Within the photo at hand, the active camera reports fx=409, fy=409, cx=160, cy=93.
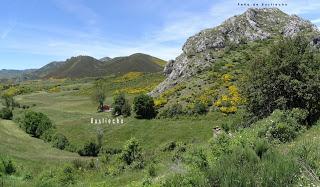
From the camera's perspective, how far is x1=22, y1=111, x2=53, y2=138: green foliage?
86.9m

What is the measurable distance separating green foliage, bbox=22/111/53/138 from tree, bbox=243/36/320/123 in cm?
6467

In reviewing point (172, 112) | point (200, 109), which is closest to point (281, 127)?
point (200, 109)

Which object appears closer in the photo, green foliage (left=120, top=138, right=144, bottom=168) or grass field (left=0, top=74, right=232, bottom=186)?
green foliage (left=120, top=138, right=144, bottom=168)

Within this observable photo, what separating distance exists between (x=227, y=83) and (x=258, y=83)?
5139cm

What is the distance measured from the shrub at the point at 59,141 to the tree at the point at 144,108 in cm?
1522

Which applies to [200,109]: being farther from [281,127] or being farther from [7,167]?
[7,167]

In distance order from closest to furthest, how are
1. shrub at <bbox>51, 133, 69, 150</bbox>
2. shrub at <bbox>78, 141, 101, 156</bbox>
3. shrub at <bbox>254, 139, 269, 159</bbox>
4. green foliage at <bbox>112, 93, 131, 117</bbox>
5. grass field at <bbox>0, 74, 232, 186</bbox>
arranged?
1. shrub at <bbox>254, 139, 269, 159</bbox>
2. grass field at <bbox>0, 74, 232, 186</bbox>
3. shrub at <bbox>78, 141, 101, 156</bbox>
4. shrub at <bbox>51, 133, 69, 150</bbox>
5. green foliage at <bbox>112, 93, 131, 117</bbox>

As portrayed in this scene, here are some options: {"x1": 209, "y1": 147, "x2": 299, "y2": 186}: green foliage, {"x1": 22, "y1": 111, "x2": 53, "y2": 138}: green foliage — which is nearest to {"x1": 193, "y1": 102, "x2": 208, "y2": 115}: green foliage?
{"x1": 22, "y1": 111, "x2": 53, "y2": 138}: green foliage

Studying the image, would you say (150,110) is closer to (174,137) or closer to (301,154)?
(174,137)

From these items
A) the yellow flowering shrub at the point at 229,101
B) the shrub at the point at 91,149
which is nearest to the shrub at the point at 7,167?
the shrub at the point at 91,149

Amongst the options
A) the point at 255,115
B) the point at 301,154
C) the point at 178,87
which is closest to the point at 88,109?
the point at 178,87

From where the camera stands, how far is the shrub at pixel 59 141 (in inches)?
2945

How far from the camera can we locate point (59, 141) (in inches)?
2990

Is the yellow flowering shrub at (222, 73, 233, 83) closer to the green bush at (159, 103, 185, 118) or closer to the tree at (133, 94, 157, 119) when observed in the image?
the green bush at (159, 103, 185, 118)
